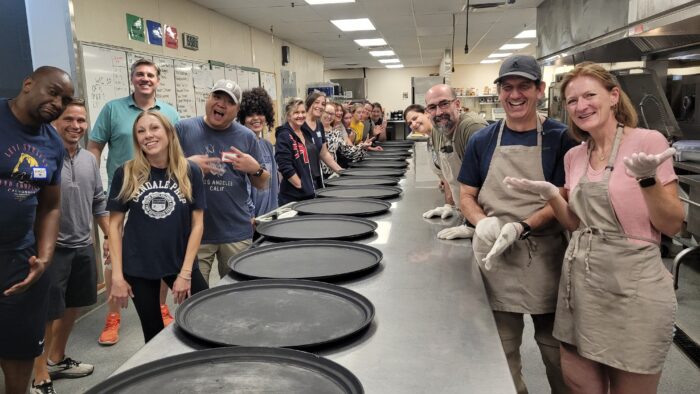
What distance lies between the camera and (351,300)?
1.23 metres

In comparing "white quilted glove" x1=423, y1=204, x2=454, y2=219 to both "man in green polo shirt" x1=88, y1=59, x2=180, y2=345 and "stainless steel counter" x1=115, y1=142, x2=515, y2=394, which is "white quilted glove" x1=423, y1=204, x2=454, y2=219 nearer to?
"stainless steel counter" x1=115, y1=142, x2=515, y2=394

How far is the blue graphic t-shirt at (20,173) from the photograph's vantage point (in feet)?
6.33

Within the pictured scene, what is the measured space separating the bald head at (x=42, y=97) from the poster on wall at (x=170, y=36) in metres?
3.54

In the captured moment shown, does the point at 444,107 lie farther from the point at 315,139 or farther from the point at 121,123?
the point at 121,123

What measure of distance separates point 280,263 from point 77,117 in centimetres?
174

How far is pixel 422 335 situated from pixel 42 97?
1.71 m

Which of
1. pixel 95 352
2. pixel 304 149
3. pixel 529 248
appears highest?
pixel 304 149

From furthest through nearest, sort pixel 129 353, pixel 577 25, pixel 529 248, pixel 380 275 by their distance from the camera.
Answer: pixel 577 25 → pixel 129 353 → pixel 529 248 → pixel 380 275

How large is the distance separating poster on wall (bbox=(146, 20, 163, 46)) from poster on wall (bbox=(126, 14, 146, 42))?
0.12 meters

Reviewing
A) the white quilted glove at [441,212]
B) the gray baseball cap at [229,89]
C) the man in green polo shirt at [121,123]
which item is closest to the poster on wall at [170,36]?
the man in green polo shirt at [121,123]

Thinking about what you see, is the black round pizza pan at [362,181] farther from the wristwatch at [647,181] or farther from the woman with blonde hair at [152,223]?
the wristwatch at [647,181]

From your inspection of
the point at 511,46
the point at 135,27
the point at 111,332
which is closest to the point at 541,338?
the point at 111,332

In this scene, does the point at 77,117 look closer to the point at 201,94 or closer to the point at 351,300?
the point at 351,300

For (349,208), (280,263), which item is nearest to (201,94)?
(349,208)
